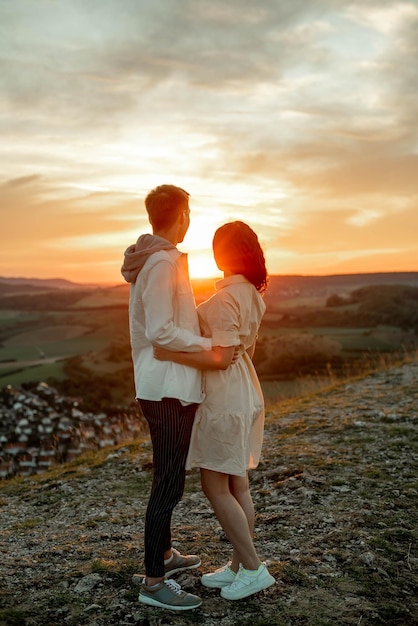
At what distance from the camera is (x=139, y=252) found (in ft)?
11.1

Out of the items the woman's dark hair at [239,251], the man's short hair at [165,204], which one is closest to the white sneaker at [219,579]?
the woman's dark hair at [239,251]

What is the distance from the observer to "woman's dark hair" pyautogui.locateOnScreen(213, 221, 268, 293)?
348 centimetres

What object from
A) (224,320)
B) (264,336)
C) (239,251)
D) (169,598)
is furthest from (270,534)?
(264,336)

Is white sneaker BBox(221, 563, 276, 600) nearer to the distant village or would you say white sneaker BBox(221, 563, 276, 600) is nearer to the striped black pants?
the striped black pants

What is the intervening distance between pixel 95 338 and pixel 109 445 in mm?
25178

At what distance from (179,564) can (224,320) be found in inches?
68.7

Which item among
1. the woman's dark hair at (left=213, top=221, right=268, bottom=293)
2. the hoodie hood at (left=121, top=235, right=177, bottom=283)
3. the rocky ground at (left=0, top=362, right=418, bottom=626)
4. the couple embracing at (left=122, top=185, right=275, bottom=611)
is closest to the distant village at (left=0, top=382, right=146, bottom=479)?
the rocky ground at (left=0, top=362, right=418, bottom=626)

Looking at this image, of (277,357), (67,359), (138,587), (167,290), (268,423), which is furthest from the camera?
(67,359)

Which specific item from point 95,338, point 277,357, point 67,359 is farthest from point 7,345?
point 277,357

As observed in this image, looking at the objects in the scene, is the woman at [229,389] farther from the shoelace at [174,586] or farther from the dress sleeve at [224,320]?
A: the shoelace at [174,586]

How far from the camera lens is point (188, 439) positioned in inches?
137

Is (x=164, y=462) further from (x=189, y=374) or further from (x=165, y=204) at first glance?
(x=165, y=204)

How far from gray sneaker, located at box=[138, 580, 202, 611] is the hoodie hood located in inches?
71.9

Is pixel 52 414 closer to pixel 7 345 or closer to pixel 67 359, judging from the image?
pixel 67 359
